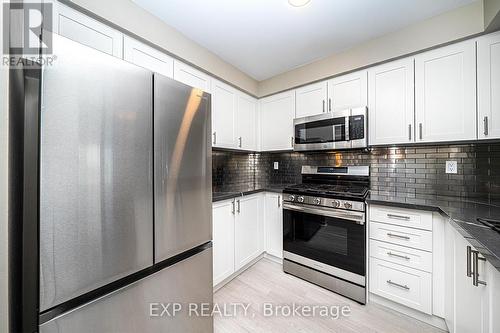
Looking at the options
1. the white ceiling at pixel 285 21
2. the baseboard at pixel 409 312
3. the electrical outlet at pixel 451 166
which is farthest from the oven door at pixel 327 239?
the white ceiling at pixel 285 21

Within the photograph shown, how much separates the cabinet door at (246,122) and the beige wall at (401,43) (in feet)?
2.01

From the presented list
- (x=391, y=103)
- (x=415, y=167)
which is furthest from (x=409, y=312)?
(x=391, y=103)

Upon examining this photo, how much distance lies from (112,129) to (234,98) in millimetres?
1847

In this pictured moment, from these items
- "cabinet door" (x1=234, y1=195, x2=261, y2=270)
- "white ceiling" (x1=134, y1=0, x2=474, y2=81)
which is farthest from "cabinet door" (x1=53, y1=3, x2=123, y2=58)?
"cabinet door" (x1=234, y1=195, x2=261, y2=270)

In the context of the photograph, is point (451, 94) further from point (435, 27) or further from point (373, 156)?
point (373, 156)

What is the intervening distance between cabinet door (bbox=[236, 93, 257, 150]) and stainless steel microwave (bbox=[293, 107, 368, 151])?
2.10 ft

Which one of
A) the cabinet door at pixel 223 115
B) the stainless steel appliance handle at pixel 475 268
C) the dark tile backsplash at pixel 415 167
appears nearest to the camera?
the stainless steel appliance handle at pixel 475 268

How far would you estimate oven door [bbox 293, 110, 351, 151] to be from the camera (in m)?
2.06

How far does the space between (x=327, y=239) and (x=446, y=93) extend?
5.45 feet

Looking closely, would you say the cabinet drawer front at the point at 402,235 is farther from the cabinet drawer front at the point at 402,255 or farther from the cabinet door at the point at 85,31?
the cabinet door at the point at 85,31

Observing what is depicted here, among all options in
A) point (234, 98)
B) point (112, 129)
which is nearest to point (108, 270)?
point (112, 129)

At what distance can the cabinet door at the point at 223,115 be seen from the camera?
219 cm

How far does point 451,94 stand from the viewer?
1.64m

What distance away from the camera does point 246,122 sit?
2695 mm
